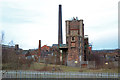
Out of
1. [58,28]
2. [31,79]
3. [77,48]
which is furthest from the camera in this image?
[58,28]

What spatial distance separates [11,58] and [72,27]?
61.8 feet

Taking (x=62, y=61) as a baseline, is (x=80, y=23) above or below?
above

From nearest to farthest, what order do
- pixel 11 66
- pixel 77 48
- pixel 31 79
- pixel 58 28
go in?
pixel 31 79 < pixel 11 66 < pixel 77 48 < pixel 58 28

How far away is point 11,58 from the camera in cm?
2308

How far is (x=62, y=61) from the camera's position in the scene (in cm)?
3853

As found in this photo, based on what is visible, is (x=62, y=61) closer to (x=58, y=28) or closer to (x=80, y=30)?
(x=80, y=30)

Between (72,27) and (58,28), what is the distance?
1123cm

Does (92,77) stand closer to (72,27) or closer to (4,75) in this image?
(4,75)

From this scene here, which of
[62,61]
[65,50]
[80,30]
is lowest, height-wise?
[62,61]

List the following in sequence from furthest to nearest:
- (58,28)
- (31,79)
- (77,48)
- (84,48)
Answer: (58,28)
(84,48)
(77,48)
(31,79)

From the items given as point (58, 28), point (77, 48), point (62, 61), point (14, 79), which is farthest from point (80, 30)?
point (14, 79)

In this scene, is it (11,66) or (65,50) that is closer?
(11,66)

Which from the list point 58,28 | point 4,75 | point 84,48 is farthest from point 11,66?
point 58,28

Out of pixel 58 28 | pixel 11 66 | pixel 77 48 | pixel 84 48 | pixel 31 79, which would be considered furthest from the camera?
pixel 58 28
